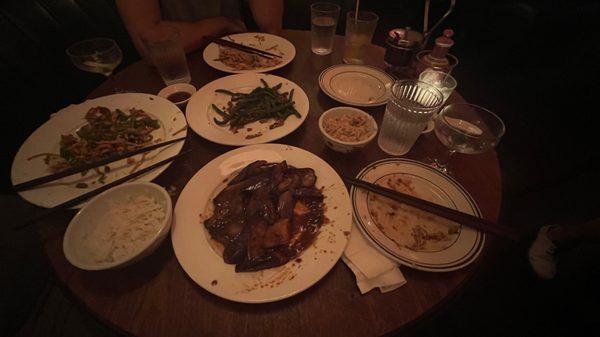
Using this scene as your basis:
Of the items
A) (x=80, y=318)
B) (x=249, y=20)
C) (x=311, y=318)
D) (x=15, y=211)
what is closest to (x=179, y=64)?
(x=15, y=211)

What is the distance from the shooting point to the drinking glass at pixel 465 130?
1465 millimetres

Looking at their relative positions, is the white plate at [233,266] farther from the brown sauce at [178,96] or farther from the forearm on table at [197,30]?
the forearm on table at [197,30]

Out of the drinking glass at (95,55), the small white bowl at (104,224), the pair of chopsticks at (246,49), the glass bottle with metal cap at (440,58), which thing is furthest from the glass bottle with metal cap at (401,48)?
the drinking glass at (95,55)

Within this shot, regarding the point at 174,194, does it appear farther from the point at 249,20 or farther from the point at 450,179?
the point at 249,20

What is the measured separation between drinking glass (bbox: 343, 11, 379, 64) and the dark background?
2170mm

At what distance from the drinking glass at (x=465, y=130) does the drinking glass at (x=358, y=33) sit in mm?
1108

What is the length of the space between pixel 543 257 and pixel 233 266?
124 inches

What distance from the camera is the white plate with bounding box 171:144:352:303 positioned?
3.50 ft

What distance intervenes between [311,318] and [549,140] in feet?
14.0

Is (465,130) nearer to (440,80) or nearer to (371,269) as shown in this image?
(440,80)

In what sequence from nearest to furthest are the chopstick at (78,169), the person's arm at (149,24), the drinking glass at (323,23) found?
1. the chopstick at (78,169)
2. the drinking glass at (323,23)
3. the person's arm at (149,24)

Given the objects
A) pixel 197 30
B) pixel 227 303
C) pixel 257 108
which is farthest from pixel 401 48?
pixel 227 303

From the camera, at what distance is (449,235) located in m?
1.28

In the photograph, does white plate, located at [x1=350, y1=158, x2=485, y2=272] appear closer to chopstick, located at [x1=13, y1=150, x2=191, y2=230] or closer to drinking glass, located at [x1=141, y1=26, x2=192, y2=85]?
chopstick, located at [x1=13, y1=150, x2=191, y2=230]
